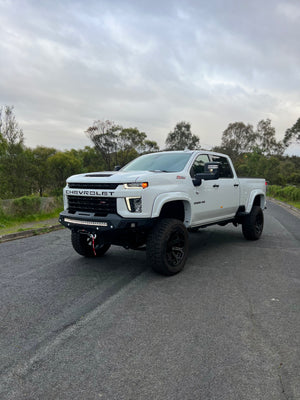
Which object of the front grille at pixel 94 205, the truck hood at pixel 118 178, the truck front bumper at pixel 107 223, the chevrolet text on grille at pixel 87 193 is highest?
the truck hood at pixel 118 178

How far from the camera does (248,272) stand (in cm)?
502

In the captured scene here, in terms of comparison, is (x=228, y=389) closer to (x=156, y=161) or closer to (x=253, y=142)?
(x=156, y=161)

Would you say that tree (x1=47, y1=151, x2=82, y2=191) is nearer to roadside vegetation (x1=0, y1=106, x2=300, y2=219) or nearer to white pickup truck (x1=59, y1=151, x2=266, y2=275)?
roadside vegetation (x1=0, y1=106, x2=300, y2=219)

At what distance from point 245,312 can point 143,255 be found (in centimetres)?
291

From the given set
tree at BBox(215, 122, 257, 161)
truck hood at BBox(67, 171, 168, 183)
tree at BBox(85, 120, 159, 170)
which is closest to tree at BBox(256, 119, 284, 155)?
tree at BBox(215, 122, 257, 161)

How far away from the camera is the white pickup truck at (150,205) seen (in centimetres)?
442

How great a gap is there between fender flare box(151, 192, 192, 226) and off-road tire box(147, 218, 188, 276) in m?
0.29

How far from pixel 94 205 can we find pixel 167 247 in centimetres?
129

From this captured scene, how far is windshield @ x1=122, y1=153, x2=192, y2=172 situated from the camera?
554 centimetres

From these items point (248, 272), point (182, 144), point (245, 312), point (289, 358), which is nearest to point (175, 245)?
point (248, 272)

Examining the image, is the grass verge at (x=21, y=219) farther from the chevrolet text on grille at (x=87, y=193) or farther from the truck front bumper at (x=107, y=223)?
the truck front bumper at (x=107, y=223)

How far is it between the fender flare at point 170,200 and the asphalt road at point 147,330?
2.99 feet

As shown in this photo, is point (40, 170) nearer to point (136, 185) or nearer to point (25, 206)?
point (25, 206)

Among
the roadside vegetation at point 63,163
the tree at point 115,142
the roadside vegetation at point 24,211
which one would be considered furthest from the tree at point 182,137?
the roadside vegetation at point 24,211
